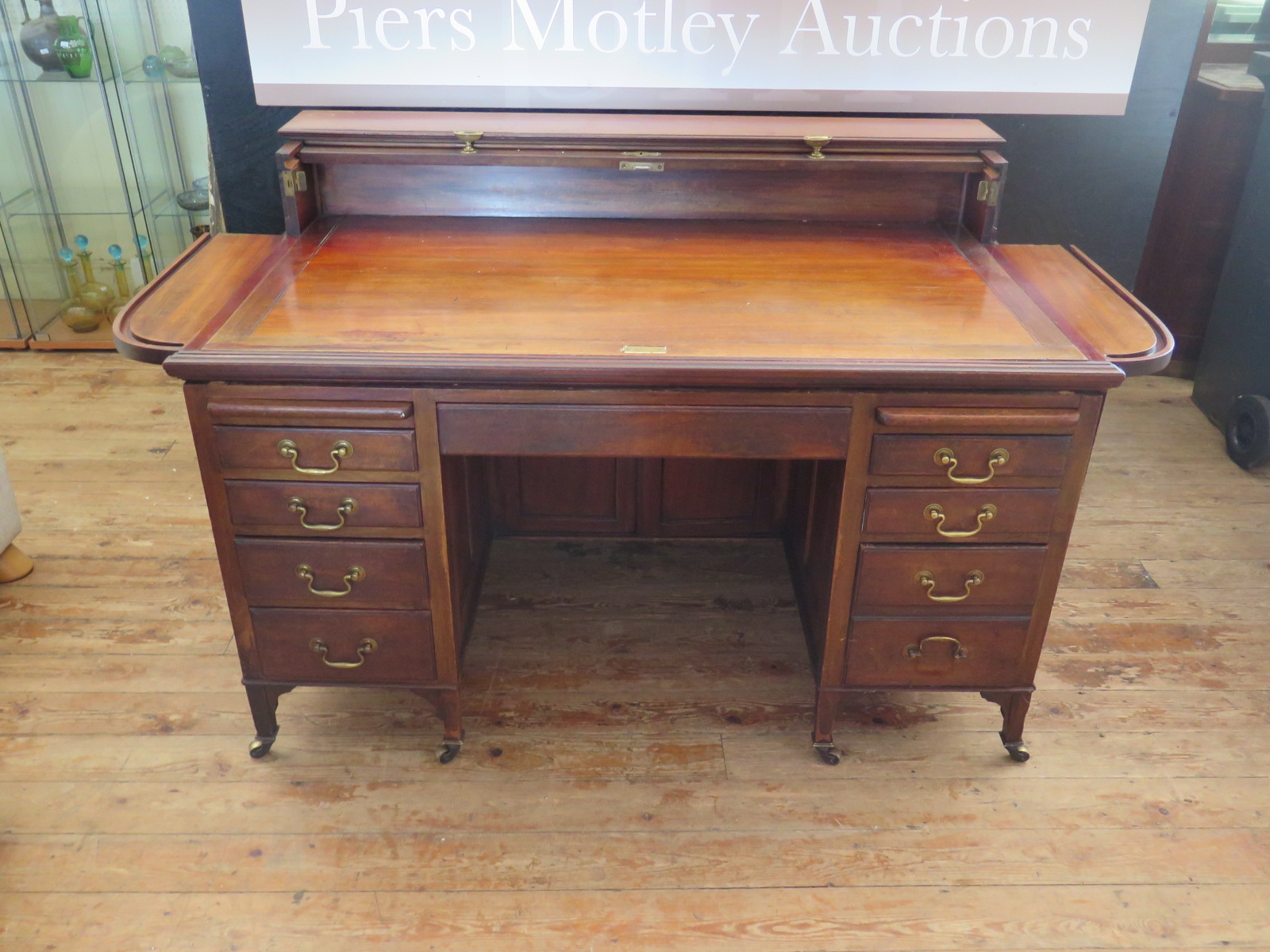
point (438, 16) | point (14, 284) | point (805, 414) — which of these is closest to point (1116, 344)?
point (805, 414)

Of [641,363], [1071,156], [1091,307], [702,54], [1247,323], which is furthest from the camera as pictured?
[1247,323]

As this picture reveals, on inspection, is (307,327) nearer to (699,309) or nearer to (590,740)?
(699,309)

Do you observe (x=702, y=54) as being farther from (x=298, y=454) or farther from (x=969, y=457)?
(x=298, y=454)

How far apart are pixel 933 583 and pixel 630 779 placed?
2.06 ft

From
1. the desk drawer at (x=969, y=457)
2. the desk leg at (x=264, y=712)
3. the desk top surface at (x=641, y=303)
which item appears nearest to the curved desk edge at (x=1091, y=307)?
the desk top surface at (x=641, y=303)

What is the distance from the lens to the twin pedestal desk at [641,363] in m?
1.53

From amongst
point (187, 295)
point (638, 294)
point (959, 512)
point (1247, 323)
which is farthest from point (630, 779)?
point (1247, 323)

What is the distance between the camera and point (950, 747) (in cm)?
194

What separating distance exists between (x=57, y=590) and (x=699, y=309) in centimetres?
162

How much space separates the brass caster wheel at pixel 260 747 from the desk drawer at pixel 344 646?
0.15m

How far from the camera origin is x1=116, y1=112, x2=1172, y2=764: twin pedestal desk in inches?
60.3

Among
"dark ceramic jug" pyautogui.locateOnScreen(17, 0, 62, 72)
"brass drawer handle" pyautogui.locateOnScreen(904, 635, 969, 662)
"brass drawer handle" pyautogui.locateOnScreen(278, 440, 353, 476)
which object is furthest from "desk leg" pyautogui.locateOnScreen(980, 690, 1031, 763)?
"dark ceramic jug" pyautogui.locateOnScreen(17, 0, 62, 72)

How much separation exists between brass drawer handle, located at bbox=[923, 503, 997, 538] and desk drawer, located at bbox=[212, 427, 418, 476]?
2.65 ft

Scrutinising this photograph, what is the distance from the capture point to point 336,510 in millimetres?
1644
